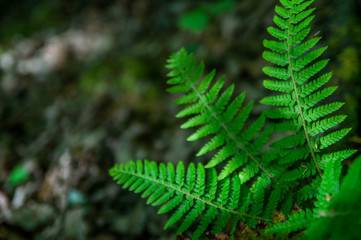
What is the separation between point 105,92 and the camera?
382 cm

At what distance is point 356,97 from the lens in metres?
1.88

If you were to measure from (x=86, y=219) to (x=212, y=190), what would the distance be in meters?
1.84

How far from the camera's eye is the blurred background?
8.02 feet

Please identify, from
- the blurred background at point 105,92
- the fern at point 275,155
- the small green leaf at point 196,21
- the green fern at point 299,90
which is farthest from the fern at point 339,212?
the small green leaf at point 196,21

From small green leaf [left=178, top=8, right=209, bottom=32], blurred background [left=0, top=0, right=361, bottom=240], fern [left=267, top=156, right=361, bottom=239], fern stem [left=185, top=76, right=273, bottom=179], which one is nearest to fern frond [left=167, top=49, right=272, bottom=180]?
fern stem [left=185, top=76, right=273, bottom=179]

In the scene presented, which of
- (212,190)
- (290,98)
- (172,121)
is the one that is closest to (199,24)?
(172,121)

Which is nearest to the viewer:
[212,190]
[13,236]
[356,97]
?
[212,190]

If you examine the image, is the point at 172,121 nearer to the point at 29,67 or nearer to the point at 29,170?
the point at 29,170

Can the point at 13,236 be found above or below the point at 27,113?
below

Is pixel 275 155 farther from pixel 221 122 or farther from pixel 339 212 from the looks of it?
pixel 339 212

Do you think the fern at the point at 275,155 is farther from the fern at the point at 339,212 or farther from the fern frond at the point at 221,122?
the fern at the point at 339,212

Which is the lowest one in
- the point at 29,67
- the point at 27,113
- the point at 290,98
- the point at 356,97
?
the point at 356,97

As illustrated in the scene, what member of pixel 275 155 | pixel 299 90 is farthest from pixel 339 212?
pixel 299 90

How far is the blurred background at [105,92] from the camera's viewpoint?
2.45 metres
